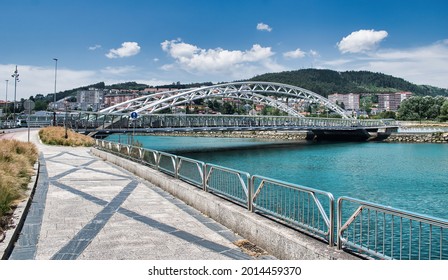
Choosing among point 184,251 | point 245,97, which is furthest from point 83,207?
point 245,97

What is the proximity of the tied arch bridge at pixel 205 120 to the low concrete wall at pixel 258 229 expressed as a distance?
26298 mm

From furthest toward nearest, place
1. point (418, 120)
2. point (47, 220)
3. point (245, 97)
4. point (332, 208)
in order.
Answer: point (418, 120)
point (245, 97)
point (47, 220)
point (332, 208)

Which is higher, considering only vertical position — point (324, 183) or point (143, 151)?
point (143, 151)

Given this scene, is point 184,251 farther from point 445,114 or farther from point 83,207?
point 445,114

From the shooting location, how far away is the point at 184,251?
19.4 ft

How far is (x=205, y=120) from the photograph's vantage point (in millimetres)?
66688

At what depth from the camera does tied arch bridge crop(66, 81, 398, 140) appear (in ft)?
174

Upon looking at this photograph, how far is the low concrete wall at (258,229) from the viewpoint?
5.15m

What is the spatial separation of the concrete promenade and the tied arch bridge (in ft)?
80.8

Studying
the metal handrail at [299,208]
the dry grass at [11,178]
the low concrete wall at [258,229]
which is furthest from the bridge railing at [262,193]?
the dry grass at [11,178]

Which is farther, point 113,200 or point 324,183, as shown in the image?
point 324,183

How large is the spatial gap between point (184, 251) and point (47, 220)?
3.36 meters

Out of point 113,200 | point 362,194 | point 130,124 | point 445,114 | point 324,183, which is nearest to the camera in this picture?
point 113,200

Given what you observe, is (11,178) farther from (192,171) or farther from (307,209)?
(307,209)
